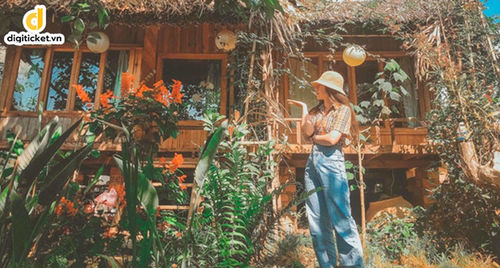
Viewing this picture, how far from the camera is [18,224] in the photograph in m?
1.11

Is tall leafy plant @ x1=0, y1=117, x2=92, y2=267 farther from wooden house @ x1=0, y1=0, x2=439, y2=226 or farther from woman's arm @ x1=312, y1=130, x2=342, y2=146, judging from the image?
wooden house @ x1=0, y1=0, x2=439, y2=226

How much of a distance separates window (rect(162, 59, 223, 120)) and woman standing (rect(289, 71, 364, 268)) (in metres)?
4.38

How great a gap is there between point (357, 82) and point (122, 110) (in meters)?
6.03

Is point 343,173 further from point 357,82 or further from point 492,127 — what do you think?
point 357,82

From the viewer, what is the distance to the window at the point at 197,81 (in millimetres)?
7014

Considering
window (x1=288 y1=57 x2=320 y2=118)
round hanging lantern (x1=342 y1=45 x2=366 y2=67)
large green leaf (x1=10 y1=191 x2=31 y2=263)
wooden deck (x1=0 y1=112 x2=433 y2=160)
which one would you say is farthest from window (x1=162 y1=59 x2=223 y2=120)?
large green leaf (x1=10 y1=191 x2=31 y2=263)

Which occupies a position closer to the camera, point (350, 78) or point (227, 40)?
point (227, 40)

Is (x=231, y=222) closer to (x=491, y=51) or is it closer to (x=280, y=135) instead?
(x=280, y=135)

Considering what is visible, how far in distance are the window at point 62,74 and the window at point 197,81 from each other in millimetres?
1014

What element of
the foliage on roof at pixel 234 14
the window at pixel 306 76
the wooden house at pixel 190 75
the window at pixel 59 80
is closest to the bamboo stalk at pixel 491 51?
the foliage on roof at pixel 234 14

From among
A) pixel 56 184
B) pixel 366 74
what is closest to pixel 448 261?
pixel 56 184

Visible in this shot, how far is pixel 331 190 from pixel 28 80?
6.76 m

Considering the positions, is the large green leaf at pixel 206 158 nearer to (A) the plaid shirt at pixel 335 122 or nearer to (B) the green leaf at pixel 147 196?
(B) the green leaf at pixel 147 196

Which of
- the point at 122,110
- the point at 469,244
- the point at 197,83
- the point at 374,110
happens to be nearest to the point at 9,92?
the point at 197,83
